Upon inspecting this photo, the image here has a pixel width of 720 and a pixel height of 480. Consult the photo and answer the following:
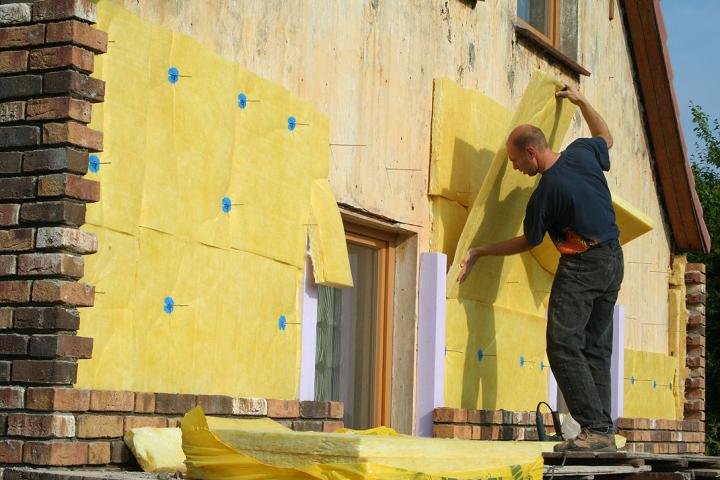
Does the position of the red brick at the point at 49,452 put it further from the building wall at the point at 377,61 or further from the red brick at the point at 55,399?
the building wall at the point at 377,61

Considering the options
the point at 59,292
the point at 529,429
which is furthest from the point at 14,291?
the point at 529,429

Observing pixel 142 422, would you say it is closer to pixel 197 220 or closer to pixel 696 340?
pixel 197 220

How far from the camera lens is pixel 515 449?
5.17 meters

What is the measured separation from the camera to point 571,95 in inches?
323

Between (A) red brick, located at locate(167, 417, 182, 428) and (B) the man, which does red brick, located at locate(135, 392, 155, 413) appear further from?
(B) the man

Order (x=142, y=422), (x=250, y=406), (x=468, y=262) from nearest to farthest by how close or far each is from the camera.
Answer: (x=142, y=422)
(x=250, y=406)
(x=468, y=262)

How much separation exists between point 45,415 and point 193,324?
1.02m

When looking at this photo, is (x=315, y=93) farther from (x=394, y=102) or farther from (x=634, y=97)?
(x=634, y=97)

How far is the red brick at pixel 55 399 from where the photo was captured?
503 centimetres

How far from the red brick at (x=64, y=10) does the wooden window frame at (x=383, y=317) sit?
2.87 meters

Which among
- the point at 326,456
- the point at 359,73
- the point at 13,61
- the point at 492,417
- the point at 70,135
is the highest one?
the point at 359,73

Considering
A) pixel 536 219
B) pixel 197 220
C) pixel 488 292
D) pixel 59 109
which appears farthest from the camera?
pixel 488 292

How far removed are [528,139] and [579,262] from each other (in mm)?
858

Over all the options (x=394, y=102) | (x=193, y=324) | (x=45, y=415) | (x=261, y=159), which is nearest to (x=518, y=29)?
(x=394, y=102)
